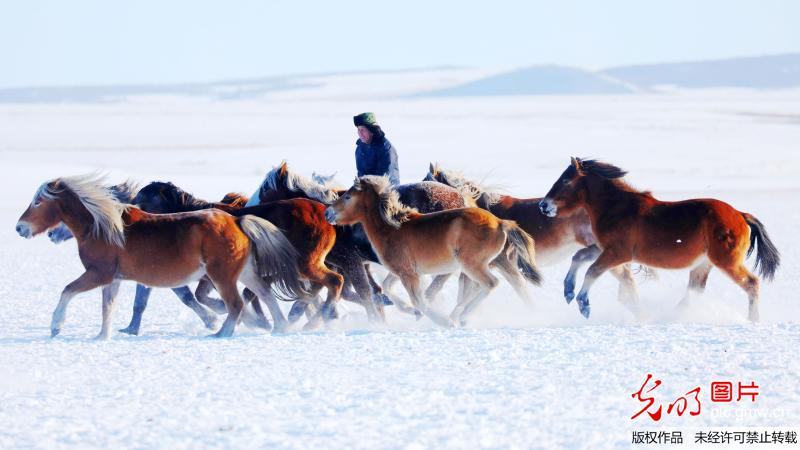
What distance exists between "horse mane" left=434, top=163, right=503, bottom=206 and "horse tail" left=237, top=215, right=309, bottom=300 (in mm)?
1853

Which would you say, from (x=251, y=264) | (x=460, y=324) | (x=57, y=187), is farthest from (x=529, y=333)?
(x=57, y=187)

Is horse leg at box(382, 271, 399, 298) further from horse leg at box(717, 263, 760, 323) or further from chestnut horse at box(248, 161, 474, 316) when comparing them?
horse leg at box(717, 263, 760, 323)

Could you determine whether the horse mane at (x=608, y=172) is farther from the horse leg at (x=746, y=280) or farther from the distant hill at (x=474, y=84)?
the distant hill at (x=474, y=84)

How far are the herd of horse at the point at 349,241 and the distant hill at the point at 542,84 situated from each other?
111244 millimetres

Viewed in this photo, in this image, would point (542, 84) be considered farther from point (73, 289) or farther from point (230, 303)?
point (73, 289)

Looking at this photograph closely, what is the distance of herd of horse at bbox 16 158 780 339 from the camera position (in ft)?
28.5

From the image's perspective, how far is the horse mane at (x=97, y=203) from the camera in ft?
28.5

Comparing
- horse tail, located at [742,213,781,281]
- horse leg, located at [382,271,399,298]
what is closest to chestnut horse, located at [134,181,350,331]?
horse leg, located at [382,271,399,298]

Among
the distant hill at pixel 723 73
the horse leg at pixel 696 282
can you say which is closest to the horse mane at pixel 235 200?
the horse leg at pixel 696 282

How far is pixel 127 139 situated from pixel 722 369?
4427 centimetres

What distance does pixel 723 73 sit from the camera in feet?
460

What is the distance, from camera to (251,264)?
8.84 metres

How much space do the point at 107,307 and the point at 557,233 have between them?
3.79 meters

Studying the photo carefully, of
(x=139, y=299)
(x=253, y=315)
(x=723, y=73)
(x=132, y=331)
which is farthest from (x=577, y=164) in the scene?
(x=723, y=73)
